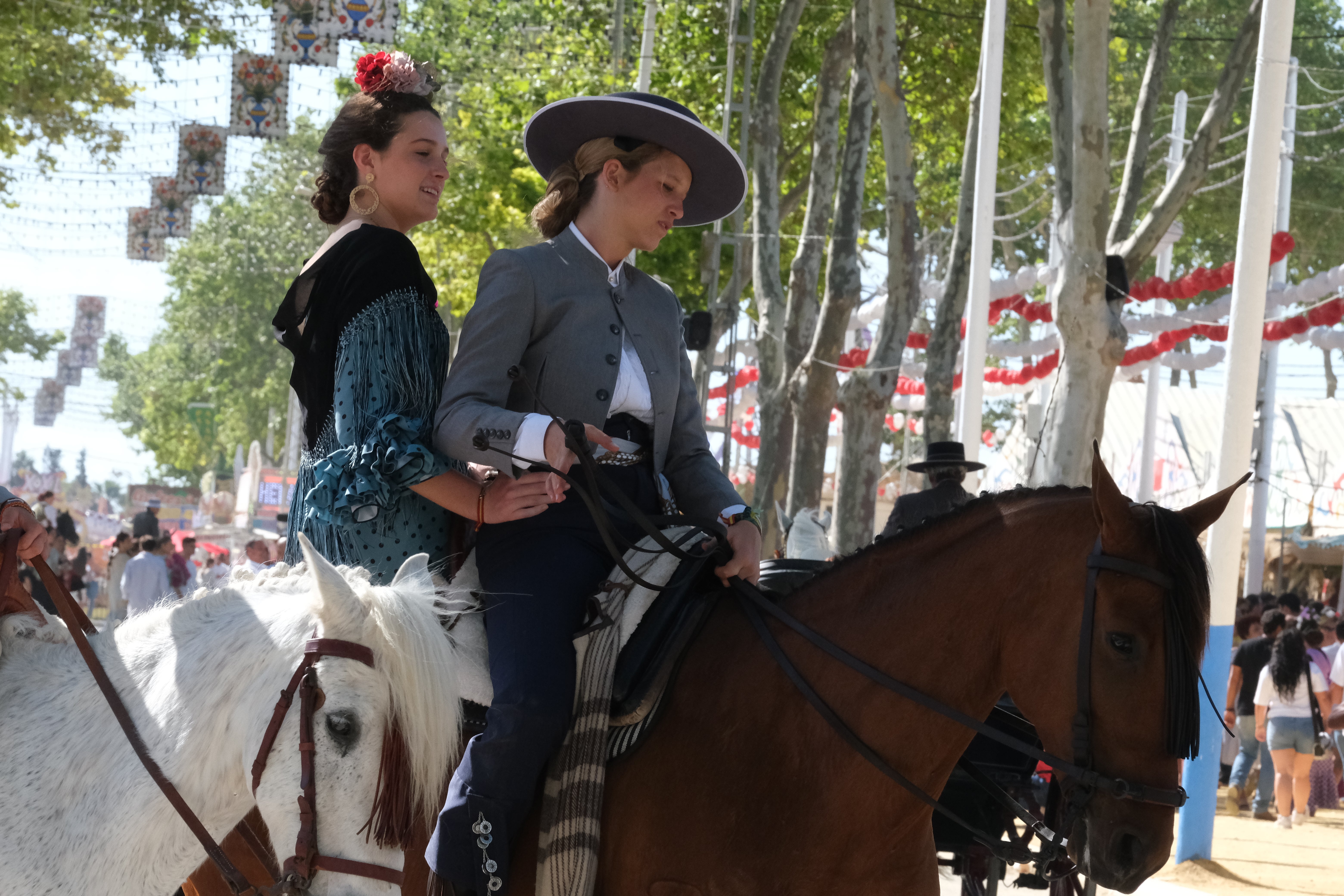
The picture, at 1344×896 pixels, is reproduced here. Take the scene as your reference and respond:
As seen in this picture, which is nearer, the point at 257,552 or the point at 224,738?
the point at 224,738

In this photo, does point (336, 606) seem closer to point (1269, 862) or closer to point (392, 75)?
point (392, 75)

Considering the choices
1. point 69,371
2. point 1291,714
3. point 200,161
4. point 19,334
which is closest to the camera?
point 1291,714

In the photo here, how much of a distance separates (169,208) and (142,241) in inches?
78.4

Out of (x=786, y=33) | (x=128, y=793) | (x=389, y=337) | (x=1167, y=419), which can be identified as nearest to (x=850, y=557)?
(x=389, y=337)

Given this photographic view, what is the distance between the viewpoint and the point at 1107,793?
9.03 feet

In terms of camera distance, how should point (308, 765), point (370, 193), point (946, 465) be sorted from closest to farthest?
point (308, 765) → point (370, 193) → point (946, 465)

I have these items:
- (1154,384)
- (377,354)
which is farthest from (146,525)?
(1154,384)

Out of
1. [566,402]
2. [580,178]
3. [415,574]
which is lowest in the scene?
[415,574]

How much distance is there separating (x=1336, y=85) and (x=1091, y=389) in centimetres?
3288

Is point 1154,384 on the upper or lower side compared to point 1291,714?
upper

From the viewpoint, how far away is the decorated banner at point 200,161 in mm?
17547

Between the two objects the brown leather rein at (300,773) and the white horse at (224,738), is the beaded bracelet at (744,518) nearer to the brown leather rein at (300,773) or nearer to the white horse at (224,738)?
the white horse at (224,738)

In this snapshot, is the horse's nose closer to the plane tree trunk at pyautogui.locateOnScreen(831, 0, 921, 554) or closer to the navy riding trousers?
the navy riding trousers

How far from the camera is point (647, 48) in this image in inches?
787
